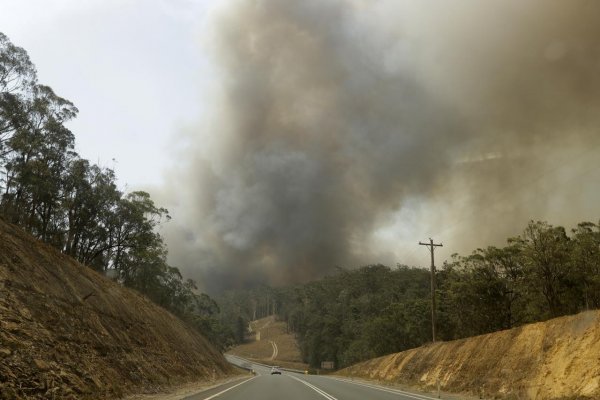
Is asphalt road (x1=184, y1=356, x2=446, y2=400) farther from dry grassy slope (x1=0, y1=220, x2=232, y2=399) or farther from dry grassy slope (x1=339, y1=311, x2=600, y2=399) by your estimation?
dry grassy slope (x1=339, y1=311, x2=600, y2=399)

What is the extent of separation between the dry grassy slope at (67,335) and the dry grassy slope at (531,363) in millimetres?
18158

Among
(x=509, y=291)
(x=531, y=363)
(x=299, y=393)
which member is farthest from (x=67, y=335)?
(x=509, y=291)

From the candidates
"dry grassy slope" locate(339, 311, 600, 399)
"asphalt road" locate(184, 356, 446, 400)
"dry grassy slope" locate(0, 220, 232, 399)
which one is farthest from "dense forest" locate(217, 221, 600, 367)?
"dry grassy slope" locate(0, 220, 232, 399)

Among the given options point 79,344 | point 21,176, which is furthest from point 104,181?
point 79,344

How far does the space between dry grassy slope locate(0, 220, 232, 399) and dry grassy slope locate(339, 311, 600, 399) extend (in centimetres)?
1816

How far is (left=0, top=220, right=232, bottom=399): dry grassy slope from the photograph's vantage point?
48.6ft

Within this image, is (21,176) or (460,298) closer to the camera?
(21,176)

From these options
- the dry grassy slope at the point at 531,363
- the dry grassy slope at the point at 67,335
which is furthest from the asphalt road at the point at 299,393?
the dry grassy slope at the point at 531,363

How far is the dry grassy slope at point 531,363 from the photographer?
19.4 metres

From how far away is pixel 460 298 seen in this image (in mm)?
47219

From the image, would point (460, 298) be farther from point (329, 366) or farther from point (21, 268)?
point (329, 366)

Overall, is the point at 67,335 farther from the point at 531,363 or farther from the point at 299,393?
the point at 531,363

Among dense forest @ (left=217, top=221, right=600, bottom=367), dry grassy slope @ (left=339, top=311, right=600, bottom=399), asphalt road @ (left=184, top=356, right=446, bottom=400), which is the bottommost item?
asphalt road @ (left=184, top=356, right=446, bottom=400)

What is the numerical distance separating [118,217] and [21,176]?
1696 cm
